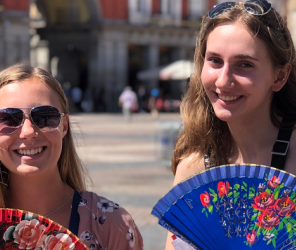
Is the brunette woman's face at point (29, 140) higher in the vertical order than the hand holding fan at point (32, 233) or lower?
higher

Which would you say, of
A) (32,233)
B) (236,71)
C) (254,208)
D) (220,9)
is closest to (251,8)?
(220,9)

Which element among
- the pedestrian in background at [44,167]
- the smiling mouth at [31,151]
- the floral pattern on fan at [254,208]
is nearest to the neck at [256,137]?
the floral pattern on fan at [254,208]

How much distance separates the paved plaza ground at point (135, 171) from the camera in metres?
7.84

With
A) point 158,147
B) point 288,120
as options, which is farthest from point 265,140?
point 158,147

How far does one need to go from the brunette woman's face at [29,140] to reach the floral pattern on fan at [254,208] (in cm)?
63

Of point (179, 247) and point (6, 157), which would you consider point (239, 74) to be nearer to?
point (179, 247)

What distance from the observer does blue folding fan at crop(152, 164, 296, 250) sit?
227cm

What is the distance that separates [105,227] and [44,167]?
328 mm

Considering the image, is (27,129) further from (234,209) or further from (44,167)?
(234,209)

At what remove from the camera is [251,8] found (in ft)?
8.65

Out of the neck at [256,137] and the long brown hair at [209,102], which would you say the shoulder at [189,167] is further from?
the neck at [256,137]

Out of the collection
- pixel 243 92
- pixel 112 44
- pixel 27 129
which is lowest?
pixel 112 44

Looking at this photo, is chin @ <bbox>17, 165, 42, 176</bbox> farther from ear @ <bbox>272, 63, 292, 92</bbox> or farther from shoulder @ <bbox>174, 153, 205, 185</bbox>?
ear @ <bbox>272, 63, 292, 92</bbox>

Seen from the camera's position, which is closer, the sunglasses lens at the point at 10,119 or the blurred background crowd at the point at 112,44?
the sunglasses lens at the point at 10,119
